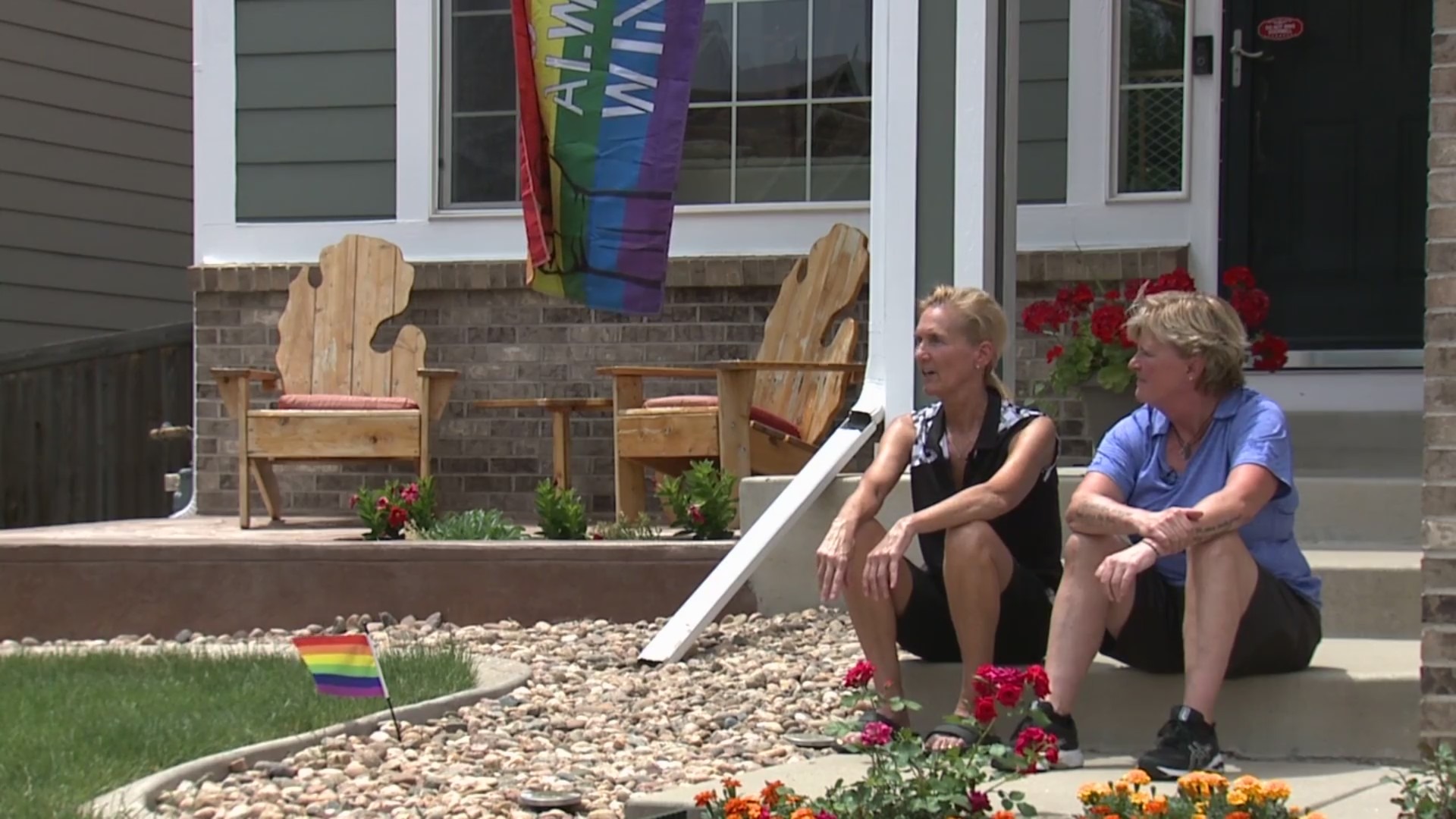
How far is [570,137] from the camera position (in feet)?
21.0

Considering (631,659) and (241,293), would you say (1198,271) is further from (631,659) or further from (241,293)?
(241,293)

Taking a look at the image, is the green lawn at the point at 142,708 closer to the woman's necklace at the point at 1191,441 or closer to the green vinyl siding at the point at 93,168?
the woman's necklace at the point at 1191,441

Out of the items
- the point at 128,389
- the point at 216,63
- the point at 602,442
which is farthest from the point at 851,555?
the point at 128,389

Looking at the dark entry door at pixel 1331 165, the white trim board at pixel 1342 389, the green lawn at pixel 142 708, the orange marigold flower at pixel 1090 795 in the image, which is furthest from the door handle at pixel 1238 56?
the orange marigold flower at pixel 1090 795

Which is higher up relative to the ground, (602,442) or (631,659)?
(602,442)

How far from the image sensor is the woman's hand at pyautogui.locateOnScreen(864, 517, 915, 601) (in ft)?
11.6

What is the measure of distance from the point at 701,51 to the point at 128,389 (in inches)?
143

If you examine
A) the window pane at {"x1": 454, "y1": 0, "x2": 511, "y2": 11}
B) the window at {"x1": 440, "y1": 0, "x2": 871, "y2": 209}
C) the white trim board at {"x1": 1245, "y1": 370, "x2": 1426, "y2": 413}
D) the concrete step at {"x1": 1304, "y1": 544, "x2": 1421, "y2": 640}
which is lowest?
the concrete step at {"x1": 1304, "y1": 544, "x2": 1421, "y2": 640}

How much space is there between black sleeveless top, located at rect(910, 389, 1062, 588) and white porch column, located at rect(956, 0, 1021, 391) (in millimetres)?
1206

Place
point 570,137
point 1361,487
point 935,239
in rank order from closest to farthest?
point 1361,487 → point 935,239 → point 570,137

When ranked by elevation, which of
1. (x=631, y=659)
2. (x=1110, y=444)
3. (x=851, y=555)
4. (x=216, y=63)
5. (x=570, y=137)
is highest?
(x=216, y=63)

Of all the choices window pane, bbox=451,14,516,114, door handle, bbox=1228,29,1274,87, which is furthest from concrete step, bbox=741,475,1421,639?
window pane, bbox=451,14,516,114

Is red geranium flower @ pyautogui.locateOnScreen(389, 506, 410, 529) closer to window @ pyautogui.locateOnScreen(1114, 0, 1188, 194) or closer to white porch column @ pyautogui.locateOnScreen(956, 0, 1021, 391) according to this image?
white porch column @ pyautogui.locateOnScreen(956, 0, 1021, 391)

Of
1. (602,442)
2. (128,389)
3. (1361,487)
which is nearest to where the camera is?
(1361,487)
